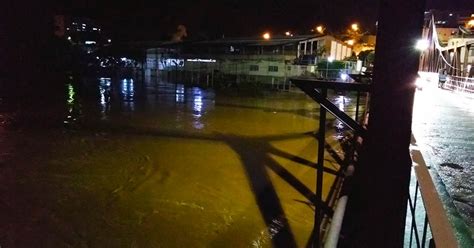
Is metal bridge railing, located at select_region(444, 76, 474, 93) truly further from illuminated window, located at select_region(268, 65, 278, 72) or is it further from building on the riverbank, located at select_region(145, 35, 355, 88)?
illuminated window, located at select_region(268, 65, 278, 72)

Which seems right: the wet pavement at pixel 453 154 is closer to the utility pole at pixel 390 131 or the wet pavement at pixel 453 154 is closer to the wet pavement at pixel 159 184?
the wet pavement at pixel 159 184

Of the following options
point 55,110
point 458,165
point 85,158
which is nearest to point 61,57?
point 55,110

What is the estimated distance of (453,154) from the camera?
8164 mm

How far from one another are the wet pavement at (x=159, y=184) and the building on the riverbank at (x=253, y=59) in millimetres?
17363

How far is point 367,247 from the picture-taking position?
2729 millimetres

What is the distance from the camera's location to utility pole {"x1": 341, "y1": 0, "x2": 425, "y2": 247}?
2.41 m

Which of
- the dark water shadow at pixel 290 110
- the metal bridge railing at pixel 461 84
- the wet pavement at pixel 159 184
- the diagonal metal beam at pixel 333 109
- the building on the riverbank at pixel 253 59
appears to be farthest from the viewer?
the building on the riverbank at pixel 253 59

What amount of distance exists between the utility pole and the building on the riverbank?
86.3 feet

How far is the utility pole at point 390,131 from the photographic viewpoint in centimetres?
241

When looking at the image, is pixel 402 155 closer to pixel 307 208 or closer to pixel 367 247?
pixel 367 247

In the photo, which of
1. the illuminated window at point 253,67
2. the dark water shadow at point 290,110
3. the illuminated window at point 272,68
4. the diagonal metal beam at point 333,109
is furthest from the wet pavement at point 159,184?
the illuminated window at point 253,67

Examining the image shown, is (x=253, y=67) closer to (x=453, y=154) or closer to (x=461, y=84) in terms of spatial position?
(x=461, y=84)

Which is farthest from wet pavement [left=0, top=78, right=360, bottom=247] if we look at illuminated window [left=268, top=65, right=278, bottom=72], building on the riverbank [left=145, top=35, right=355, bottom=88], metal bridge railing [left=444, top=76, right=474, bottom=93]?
illuminated window [left=268, top=65, right=278, bottom=72]

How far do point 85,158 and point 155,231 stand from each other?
4337mm
